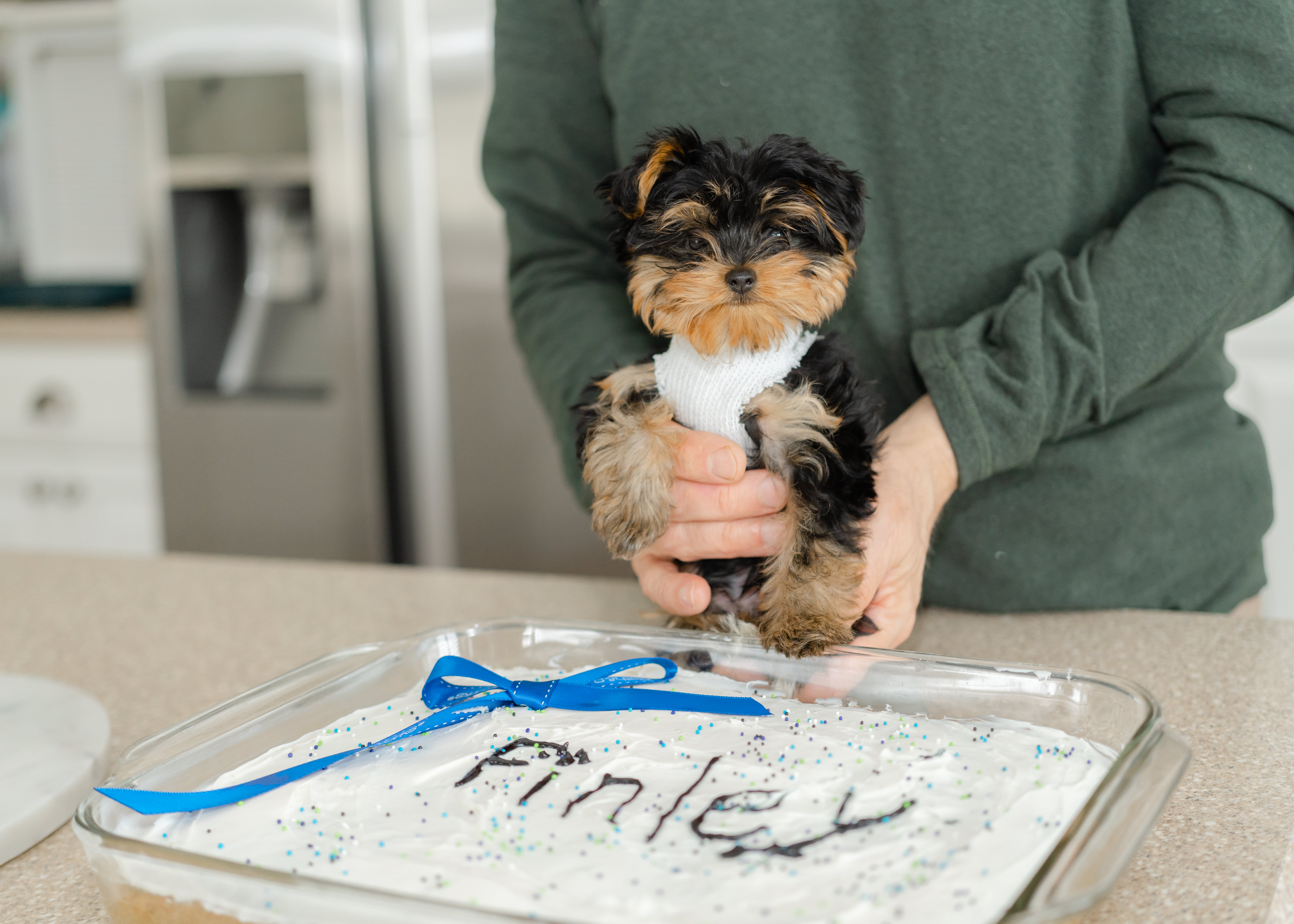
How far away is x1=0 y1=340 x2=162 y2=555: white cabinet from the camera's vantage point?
3.37m

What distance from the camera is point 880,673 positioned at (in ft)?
2.62

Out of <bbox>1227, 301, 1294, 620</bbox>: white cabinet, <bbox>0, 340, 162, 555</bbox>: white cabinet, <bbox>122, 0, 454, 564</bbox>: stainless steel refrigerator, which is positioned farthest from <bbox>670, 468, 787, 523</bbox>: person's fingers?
<bbox>0, 340, 162, 555</bbox>: white cabinet

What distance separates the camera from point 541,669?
0.94 m

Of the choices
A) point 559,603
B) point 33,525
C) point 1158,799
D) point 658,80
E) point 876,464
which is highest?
point 658,80

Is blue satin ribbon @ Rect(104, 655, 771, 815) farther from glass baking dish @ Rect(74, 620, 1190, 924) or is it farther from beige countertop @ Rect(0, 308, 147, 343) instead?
beige countertop @ Rect(0, 308, 147, 343)

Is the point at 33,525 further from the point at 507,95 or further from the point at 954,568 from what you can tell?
the point at 954,568

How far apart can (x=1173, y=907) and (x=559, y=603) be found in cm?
80

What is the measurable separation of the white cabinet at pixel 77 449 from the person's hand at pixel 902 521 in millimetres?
2949

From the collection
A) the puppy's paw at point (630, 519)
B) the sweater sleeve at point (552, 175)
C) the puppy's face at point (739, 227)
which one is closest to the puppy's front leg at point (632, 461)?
the puppy's paw at point (630, 519)

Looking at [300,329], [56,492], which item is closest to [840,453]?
[300,329]

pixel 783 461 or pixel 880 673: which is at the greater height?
pixel 783 461

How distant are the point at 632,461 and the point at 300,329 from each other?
2.51 metres

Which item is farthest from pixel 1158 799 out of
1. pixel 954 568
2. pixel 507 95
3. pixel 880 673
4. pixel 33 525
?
pixel 33 525

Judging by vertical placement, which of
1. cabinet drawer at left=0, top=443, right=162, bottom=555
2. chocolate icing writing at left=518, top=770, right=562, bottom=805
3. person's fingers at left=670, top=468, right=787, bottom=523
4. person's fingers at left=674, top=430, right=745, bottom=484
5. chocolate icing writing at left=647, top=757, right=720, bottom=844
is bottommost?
cabinet drawer at left=0, top=443, right=162, bottom=555
